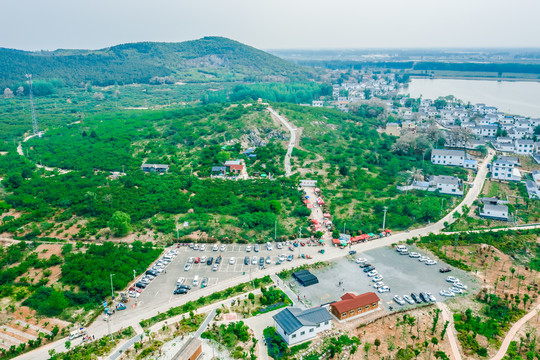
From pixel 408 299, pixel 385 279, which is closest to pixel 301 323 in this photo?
pixel 408 299

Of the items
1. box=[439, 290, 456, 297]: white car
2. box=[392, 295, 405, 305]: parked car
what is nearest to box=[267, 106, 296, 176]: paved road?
box=[392, 295, 405, 305]: parked car

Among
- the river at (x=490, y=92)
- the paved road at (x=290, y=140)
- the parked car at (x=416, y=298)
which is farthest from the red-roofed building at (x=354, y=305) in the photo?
the river at (x=490, y=92)

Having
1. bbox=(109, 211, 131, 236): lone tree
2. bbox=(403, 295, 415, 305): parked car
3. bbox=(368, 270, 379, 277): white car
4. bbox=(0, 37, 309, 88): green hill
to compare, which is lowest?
bbox=(403, 295, 415, 305): parked car

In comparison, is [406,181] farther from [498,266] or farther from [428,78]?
[428,78]

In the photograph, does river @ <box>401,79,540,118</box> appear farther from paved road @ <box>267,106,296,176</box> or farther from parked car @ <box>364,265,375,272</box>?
parked car @ <box>364,265,375,272</box>

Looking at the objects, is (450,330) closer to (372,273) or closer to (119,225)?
(372,273)

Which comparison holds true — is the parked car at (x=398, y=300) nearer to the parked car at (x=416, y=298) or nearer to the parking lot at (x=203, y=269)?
the parked car at (x=416, y=298)

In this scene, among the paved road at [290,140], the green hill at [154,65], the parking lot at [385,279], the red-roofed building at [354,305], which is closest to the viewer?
the red-roofed building at [354,305]
